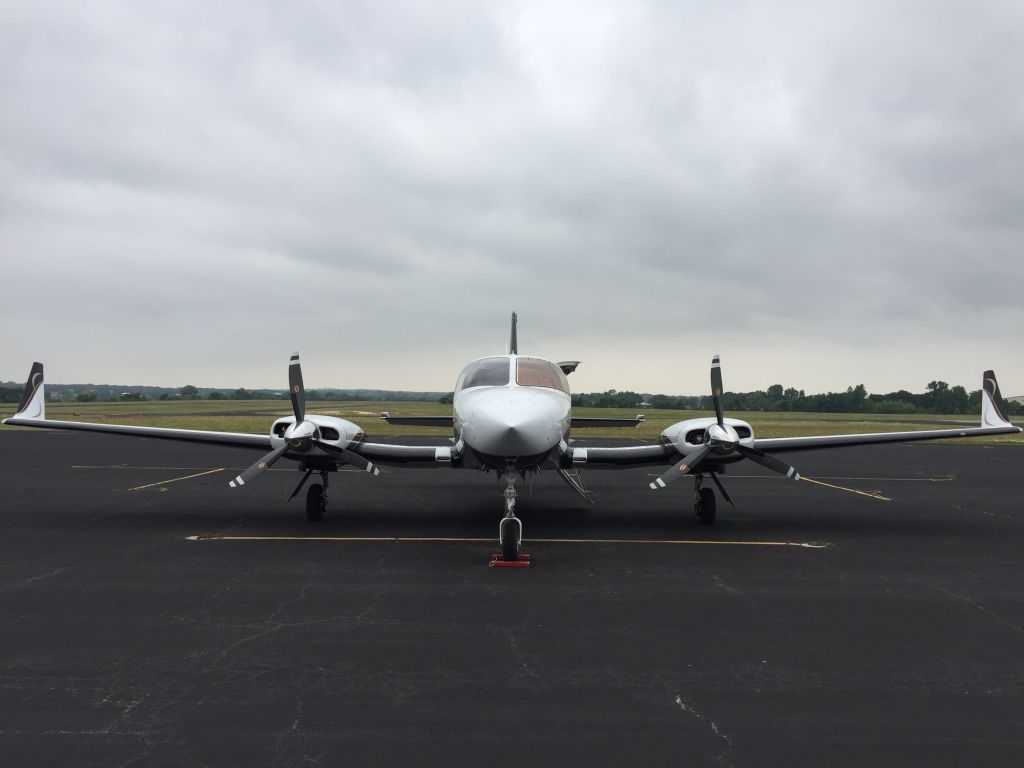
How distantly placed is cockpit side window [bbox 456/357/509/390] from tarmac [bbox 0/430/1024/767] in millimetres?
2598

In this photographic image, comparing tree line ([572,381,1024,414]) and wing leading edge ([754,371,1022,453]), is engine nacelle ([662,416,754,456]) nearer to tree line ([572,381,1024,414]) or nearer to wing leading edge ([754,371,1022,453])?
wing leading edge ([754,371,1022,453])

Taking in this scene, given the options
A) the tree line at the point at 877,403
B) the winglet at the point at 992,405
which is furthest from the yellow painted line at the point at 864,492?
the tree line at the point at 877,403

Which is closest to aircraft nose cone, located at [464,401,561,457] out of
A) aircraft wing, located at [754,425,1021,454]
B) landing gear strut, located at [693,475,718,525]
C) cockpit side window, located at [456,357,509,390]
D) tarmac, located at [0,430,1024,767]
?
cockpit side window, located at [456,357,509,390]

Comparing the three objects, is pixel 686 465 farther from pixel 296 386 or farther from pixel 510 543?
pixel 296 386

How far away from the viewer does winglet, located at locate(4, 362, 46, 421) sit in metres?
12.4

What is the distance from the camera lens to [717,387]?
38.2ft

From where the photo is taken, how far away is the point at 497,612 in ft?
22.0

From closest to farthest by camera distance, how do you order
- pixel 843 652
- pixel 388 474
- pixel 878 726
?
pixel 878 726 → pixel 843 652 → pixel 388 474

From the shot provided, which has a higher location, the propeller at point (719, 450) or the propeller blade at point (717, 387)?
the propeller blade at point (717, 387)

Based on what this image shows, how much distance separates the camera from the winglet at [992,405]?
40.7 feet

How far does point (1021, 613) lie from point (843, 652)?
2.82 meters

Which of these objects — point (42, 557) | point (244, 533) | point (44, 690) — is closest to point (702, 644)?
point (44, 690)

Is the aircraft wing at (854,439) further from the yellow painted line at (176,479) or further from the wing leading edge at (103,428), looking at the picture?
the yellow painted line at (176,479)

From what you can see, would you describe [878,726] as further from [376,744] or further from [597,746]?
[376,744]
